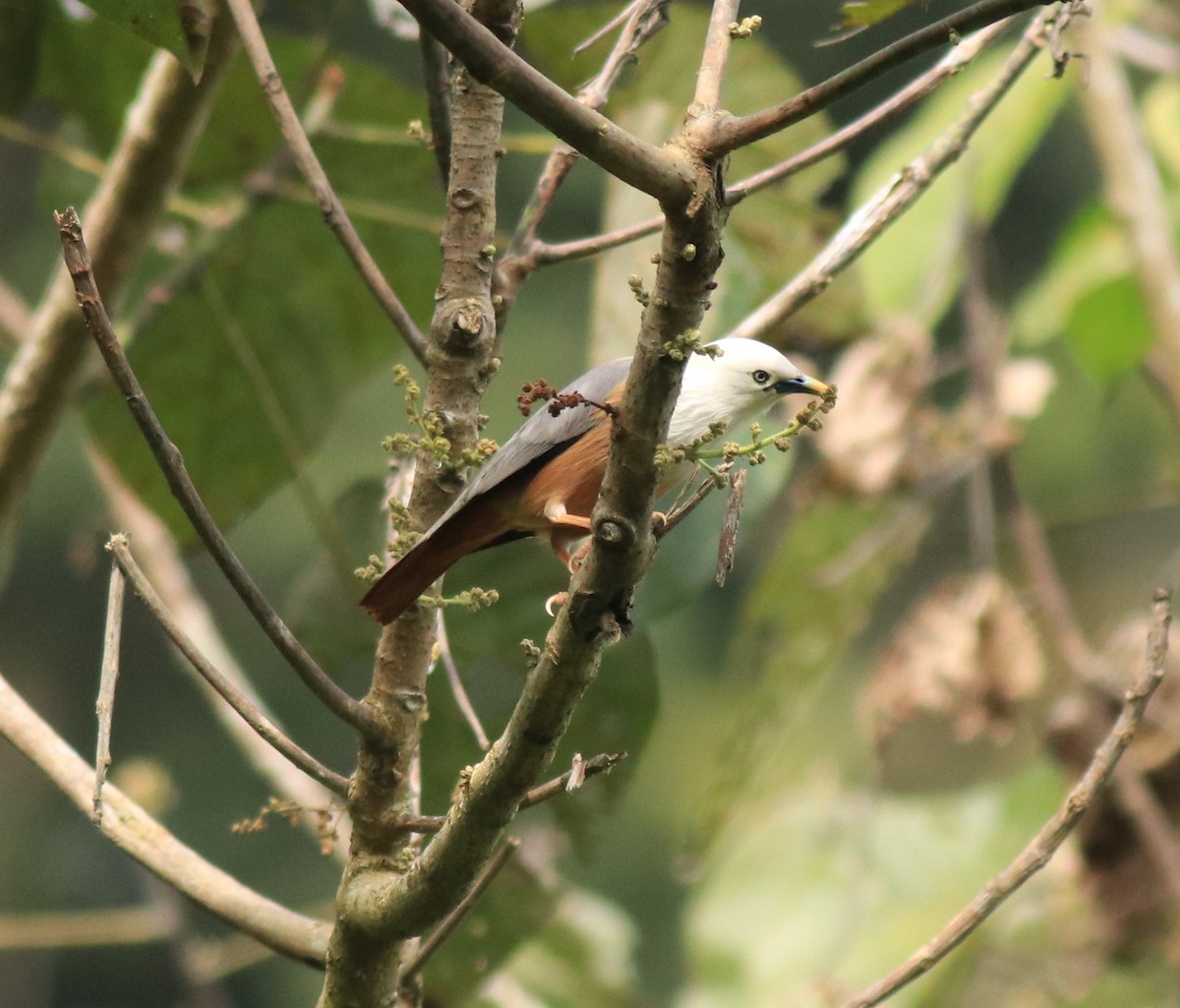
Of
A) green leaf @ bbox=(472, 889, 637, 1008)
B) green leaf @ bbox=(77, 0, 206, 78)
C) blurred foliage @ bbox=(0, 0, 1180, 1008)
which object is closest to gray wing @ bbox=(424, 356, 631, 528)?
blurred foliage @ bbox=(0, 0, 1180, 1008)

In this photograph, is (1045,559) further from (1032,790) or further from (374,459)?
(374,459)

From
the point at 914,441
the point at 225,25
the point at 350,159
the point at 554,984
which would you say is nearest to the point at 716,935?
the point at 554,984

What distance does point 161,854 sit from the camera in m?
1.94

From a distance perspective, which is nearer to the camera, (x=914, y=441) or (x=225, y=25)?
(x=225, y=25)

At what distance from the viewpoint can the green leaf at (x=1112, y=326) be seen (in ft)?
13.6

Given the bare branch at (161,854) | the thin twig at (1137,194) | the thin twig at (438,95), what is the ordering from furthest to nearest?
1. the thin twig at (1137,194)
2. the thin twig at (438,95)
3. the bare branch at (161,854)

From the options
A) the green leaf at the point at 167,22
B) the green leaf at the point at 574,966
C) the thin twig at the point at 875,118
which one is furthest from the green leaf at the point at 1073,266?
the green leaf at the point at 167,22

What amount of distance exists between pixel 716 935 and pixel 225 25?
10.3 feet

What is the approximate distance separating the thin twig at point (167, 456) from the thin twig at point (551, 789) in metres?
0.21

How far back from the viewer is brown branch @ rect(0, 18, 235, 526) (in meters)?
2.73

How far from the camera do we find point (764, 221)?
3.73 m

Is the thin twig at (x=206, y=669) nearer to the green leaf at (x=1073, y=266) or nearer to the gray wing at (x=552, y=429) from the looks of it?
the gray wing at (x=552, y=429)

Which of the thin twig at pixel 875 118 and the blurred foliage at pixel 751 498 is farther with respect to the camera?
the blurred foliage at pixel 751 498

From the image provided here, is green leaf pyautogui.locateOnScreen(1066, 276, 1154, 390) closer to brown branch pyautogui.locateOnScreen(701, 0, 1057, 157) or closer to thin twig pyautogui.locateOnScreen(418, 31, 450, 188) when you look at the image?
thin twig pyautogui.locateOnScreen(418, 31, 450, 188)
